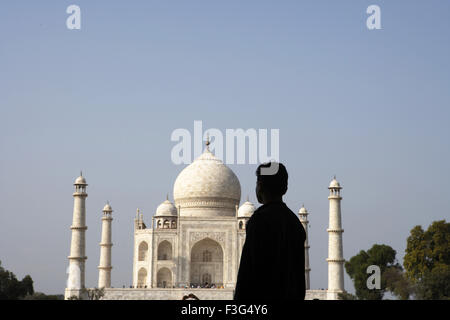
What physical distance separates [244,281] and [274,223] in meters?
0.34

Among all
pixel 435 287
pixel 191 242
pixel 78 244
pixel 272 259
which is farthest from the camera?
pixel 191 242

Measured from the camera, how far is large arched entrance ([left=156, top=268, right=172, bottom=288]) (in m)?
43.7

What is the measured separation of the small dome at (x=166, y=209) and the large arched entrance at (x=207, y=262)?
2.74 meters

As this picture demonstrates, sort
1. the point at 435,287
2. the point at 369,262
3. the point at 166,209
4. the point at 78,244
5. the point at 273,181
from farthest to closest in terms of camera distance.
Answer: the point at 369,262 < the point at 166,209 < the point at 78,244 < the point at 435,287 < the point at 273,181

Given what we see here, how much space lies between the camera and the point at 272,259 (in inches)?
140

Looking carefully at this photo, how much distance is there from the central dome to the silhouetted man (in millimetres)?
42936

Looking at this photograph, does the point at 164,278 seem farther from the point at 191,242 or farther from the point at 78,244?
the point at 78,244

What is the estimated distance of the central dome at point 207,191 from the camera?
46844 mm

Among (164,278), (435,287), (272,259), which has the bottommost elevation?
(272,259)

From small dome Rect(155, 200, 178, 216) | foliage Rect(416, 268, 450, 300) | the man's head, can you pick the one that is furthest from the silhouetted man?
small dome Rect(155, 200, 178, 216)

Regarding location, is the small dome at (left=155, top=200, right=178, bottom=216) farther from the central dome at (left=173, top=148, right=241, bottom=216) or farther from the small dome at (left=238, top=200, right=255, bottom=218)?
the small dome at (left=238, top=200, right=255, bottom=218)

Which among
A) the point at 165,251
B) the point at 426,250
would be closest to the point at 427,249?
the point at 426,250

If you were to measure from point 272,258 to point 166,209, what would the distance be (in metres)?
42.1

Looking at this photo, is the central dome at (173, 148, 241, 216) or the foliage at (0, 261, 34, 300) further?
the central dome at (173, 148, 241, 216)
